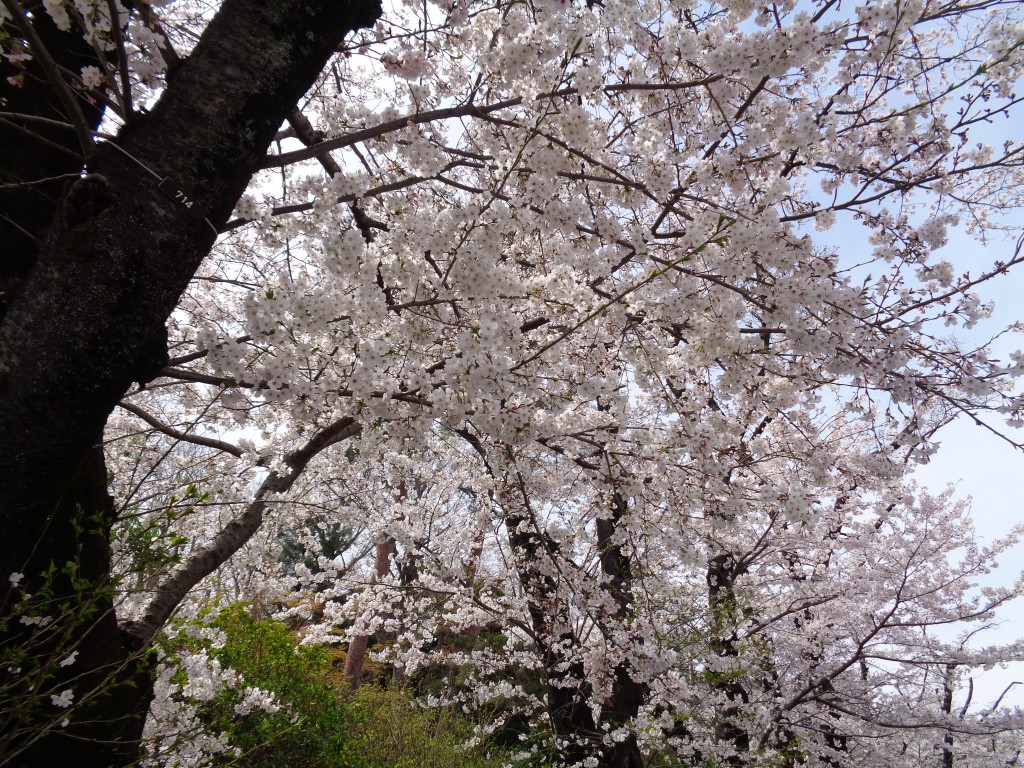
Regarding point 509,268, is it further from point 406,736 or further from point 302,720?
point 406,736

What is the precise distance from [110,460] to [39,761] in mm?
4458

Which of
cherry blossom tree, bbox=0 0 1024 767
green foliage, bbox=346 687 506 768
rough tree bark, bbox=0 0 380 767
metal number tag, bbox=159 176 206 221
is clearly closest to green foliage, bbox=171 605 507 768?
green foliage, bbox=346 687 506 768

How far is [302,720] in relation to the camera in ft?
13.8

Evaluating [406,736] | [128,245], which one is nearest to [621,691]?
[406,736]

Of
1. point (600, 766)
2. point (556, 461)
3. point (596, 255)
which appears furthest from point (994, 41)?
point (600, 766)

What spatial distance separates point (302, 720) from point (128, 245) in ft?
13.5

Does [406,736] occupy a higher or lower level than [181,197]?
lower

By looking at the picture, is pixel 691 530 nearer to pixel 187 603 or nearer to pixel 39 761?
pixel 39 761

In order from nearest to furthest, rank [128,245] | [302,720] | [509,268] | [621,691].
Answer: [128,245] → [509,268] → [302,720] → [621,691]

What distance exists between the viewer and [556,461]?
18.6 feet

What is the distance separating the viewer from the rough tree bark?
4.41 feet

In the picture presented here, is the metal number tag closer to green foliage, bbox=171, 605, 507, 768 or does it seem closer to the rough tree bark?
the rough tree bark

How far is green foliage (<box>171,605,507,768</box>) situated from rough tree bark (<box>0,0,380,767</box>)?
2.66 m

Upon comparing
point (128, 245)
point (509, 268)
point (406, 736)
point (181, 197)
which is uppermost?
point (509, 268)
